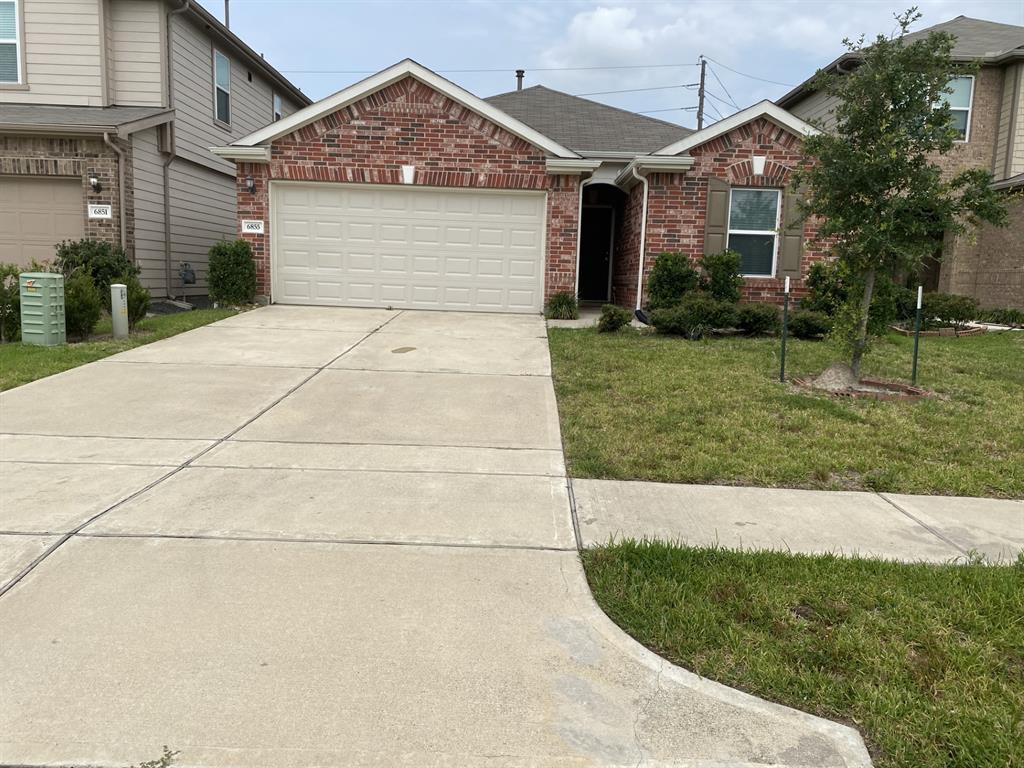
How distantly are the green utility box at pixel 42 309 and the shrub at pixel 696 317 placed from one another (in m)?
8.22

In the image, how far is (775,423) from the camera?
6367 millimetres

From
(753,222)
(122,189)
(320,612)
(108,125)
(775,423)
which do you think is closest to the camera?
(320,612)

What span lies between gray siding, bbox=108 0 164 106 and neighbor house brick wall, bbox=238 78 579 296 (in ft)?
9.17

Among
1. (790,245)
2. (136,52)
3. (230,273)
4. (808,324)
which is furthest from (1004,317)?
(136,52)

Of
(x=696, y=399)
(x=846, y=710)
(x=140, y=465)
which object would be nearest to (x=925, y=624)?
(x=846, y=710)

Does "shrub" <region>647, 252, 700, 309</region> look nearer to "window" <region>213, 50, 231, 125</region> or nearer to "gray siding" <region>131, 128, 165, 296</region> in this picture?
"gray siding" <region>131, 128, 165, 296</region>

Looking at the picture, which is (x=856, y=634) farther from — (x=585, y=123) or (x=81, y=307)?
(x=585, y=123)

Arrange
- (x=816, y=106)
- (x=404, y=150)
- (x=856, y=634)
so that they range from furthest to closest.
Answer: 1. (x=816, y=106)
2. (x=404, y=150)
3. (x=856, y=634)

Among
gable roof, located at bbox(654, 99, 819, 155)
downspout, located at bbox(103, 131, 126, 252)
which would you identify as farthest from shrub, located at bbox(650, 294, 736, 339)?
downspout, located at bbox(103, 131, 126, 252)

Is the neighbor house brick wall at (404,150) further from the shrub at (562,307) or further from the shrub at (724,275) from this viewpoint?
the shrub at (724,275)

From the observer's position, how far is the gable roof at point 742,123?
1326 cm

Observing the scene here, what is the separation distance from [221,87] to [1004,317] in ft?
58.0

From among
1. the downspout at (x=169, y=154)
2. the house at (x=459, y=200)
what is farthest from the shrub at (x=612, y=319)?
the downspout at (x=169, y=154)

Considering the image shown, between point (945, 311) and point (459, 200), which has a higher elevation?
point (459, 200)
